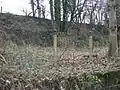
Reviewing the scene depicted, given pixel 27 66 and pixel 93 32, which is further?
pixel 93 32

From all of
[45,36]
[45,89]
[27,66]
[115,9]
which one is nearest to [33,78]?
[45,89]

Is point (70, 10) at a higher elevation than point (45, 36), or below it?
higher

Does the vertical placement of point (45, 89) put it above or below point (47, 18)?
below

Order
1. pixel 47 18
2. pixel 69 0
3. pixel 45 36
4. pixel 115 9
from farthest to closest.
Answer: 1. pixel 47 18
2. pixel 69 0
3. pixel 45 36
4. pixel 115 9

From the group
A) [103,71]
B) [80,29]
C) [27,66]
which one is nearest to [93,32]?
[80,29]

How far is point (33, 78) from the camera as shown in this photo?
5035 millimetres

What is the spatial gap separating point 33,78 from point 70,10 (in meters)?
16.3

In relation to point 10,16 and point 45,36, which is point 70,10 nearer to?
point 45,36

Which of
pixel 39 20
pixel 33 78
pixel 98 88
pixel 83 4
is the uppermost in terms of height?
pixel 83 4

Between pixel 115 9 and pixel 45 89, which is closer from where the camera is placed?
pixel 45 89

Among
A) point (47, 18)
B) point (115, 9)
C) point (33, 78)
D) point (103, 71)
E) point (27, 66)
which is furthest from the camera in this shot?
point (47, 18)

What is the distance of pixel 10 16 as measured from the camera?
19.6 m

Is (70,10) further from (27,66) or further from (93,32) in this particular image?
(27,66)

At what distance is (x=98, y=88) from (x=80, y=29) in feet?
49.2
